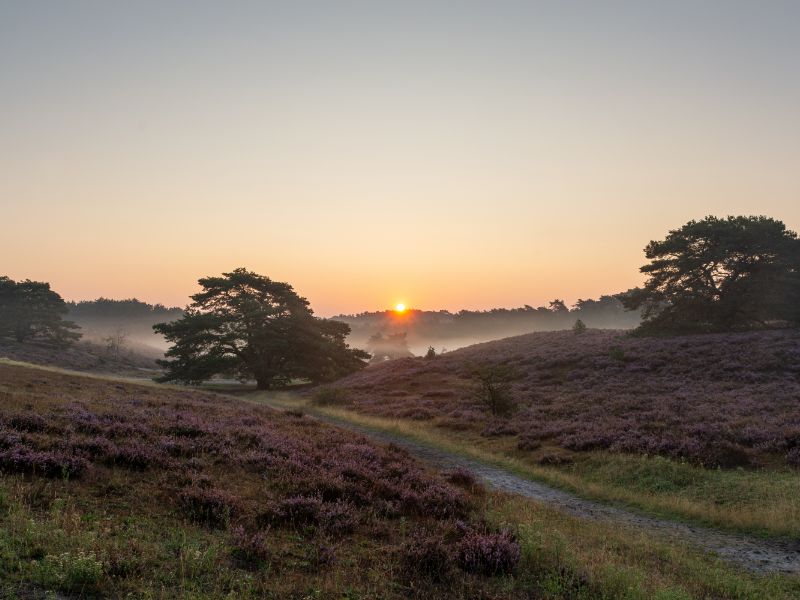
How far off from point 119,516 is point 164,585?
261cm

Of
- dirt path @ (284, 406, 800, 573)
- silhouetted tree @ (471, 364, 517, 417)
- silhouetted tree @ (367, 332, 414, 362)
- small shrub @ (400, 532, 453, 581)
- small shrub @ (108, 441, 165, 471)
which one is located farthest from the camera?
silhouetted tree @ (367, 332, 414, 362)

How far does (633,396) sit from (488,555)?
23.6 metres

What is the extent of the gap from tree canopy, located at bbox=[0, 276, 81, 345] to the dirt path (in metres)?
79.9

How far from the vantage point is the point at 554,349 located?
46000 millimetres

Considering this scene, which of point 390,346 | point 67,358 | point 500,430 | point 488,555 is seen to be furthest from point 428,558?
point 390,346

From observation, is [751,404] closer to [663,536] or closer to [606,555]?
[663,536]

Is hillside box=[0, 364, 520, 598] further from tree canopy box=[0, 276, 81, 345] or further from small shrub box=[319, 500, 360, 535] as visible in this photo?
tree canopy box=[0, 276, 81, 345]

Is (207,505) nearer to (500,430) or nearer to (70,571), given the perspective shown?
(70,571)

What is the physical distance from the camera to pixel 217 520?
8469 mm

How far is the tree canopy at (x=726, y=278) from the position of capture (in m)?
42.8

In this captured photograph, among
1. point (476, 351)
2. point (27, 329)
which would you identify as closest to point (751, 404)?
point (476, 351)

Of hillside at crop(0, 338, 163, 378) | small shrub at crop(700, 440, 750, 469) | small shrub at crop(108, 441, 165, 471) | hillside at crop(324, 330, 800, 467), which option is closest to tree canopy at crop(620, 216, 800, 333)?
hillside at crop(324, 330, 800, 467)

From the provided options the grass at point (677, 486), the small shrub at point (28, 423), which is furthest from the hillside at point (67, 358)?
the grass at point (677, 486)

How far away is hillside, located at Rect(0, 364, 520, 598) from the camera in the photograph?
6.07 meters
